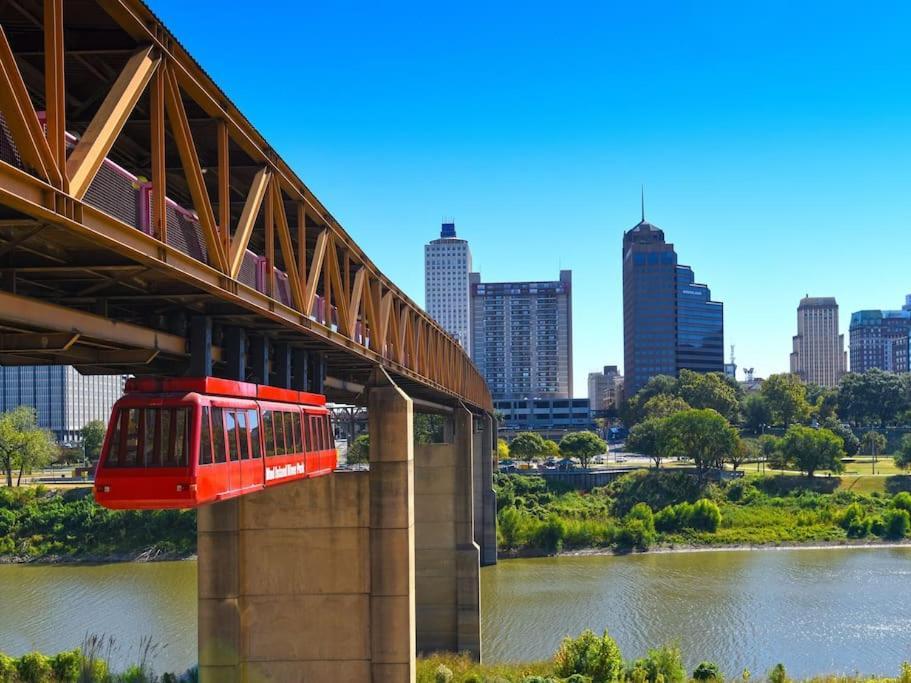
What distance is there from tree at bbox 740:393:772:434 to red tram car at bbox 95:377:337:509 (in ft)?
387

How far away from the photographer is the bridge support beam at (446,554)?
127 ft

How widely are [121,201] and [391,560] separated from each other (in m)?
14.1

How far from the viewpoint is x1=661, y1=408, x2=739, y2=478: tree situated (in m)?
83.1

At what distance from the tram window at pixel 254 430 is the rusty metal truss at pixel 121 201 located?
5.76 ft

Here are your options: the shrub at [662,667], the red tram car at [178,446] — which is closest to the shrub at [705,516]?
the shrub at [662,667]

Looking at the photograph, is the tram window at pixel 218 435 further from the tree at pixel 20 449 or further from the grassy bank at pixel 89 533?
the tree at pixel 20 449

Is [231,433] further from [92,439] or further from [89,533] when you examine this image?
[92,439]

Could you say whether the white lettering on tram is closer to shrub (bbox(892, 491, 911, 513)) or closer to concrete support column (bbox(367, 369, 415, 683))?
concrete support column (bbox(367, 369, 415, 683))

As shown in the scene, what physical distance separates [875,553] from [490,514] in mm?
27645

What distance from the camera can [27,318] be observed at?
10.9 meters

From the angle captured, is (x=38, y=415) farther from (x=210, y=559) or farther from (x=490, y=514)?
(x=210, y=559)

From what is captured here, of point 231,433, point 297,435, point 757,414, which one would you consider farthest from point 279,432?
point 757,414

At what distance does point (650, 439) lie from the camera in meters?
92.0

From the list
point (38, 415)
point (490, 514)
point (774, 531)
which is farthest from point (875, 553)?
point (38, 415)
